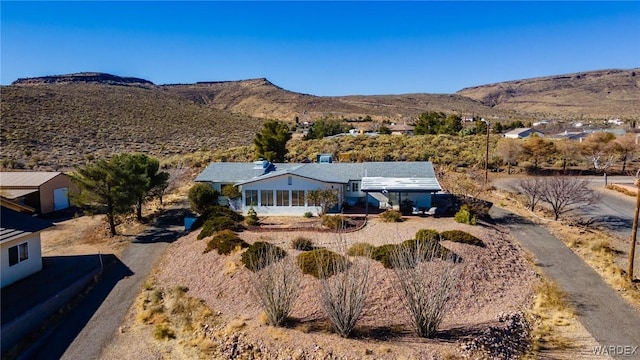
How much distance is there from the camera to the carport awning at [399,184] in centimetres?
2886

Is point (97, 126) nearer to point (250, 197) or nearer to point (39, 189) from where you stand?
point (39, 189)

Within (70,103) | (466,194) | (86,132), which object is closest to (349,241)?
(466,194)

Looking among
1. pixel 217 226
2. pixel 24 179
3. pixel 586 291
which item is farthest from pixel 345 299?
pixel 24 179

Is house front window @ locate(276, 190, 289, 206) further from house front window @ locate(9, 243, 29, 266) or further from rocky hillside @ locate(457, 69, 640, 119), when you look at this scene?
rocky hillside @ locate(457, 69, 640, 119)

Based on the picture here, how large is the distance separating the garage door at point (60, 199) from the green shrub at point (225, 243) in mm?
16609

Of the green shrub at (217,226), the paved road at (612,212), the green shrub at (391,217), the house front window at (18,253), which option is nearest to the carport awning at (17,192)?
the house front window at (18,253)

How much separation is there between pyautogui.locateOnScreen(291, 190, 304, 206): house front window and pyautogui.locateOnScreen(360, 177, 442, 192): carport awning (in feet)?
13.4

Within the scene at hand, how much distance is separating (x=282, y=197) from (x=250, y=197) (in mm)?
2270

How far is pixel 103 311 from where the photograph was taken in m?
16.9

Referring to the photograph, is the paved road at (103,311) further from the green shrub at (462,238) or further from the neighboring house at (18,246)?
the green shrub at (462,238)

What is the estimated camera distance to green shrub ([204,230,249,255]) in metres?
21.4

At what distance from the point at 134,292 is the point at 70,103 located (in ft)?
224

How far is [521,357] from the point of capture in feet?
44.2

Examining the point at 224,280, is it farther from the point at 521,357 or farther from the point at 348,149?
the point at 348,149
